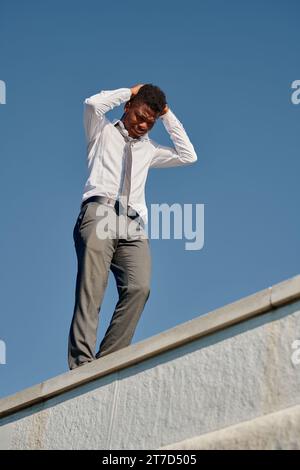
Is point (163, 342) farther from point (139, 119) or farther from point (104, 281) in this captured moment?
point (139, 119)

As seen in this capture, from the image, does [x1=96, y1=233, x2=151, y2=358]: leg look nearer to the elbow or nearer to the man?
the man

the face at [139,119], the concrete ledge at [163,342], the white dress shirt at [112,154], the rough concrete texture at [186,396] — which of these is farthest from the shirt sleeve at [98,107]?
the rough concrete texture at [186,396]

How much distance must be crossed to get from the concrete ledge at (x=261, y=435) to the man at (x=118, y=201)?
1634mm

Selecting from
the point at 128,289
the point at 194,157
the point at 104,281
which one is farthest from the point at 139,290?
the point at 194,157

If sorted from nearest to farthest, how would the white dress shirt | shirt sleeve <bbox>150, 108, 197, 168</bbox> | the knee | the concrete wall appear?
the concrete wall, the knee, the white dress shirt, shirt sleeve <bbox>150, 108, 197, 168</bbox>

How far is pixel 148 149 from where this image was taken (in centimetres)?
655

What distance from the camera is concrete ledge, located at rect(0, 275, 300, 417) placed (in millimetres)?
4148

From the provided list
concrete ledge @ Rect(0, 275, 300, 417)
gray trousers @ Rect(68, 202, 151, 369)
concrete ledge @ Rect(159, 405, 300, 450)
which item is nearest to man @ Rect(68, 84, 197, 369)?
gray trousers @ Rect(68, 202, 151, 369)

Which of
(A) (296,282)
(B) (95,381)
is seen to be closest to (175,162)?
(B) (95,381)

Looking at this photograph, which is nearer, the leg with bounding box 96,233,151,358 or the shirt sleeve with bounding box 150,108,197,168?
the leg with bounding box 96,233,151,358

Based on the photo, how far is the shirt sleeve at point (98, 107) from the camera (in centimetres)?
639

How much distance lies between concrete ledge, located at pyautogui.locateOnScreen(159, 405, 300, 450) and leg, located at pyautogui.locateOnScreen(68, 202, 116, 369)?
5.26ft
